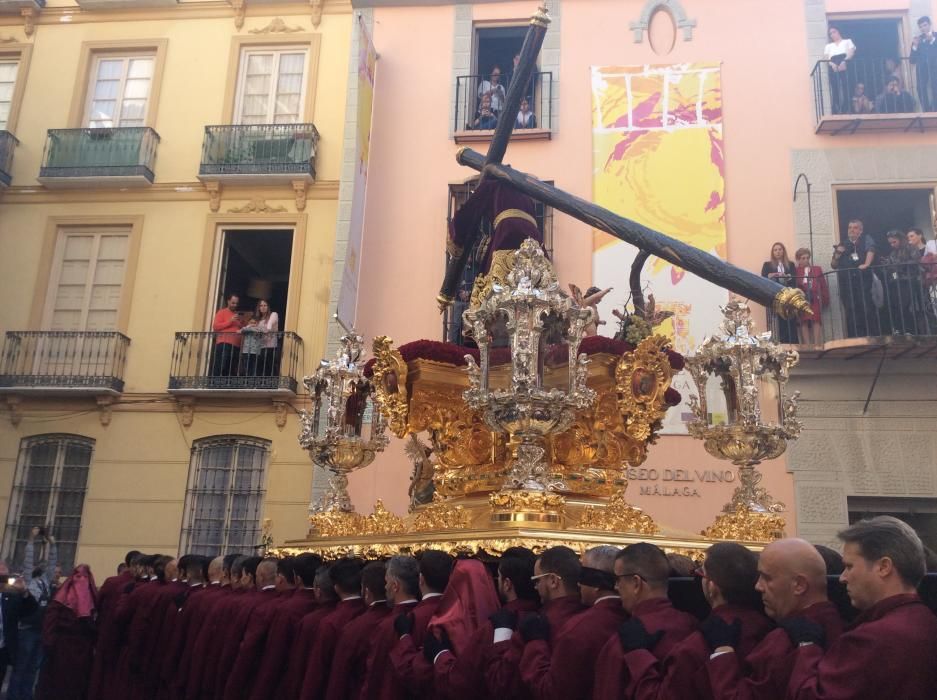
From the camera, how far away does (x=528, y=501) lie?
5.00 m

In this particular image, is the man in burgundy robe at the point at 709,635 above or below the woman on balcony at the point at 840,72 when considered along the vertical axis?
below

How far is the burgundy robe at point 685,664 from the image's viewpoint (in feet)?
9.01

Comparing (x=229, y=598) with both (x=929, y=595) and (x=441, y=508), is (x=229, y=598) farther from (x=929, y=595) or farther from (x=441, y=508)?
(x=929, y=595)

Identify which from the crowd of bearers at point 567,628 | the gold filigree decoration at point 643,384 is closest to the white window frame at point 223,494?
the crowd of bearers at point 567,628

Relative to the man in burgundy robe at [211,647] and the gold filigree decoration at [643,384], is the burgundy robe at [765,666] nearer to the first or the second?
the gold filigree decoration at [643,384]

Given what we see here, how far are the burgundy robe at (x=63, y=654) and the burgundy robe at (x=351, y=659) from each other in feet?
14.0

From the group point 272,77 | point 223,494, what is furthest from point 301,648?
point 272,77

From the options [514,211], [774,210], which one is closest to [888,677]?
[514,211]

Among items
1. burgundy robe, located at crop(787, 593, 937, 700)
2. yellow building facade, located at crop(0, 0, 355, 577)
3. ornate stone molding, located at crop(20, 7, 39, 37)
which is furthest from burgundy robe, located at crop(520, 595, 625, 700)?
ornate stone molding, located at crop(20, 7, 39, 37)

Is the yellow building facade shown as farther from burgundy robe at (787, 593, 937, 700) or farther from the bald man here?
burgundy robe at (787, 593, 937, 700)

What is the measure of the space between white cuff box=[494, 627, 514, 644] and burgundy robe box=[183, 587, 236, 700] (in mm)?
2584

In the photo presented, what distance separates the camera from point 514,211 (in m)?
6.84

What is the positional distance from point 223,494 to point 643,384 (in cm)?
803

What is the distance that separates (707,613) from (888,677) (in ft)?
3.96
